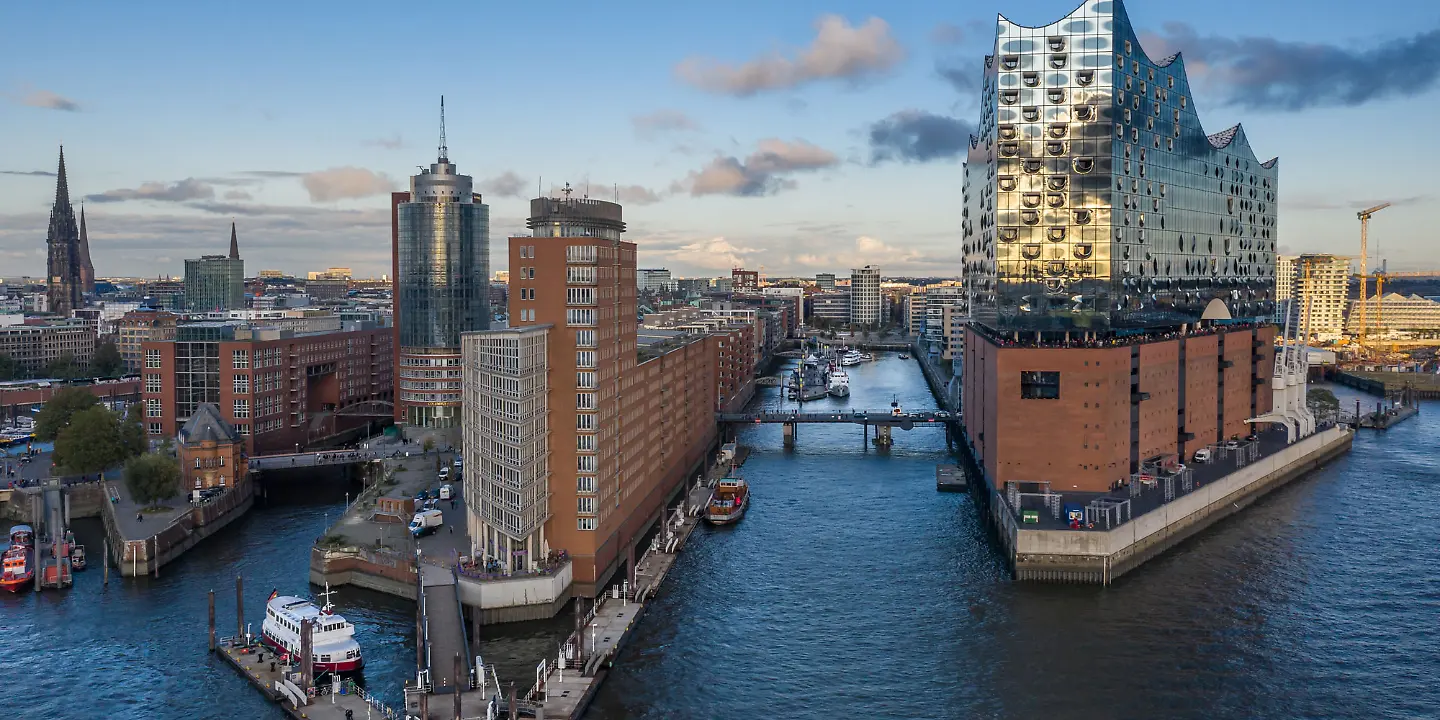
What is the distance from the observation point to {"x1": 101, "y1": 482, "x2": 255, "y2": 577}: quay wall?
54.2m

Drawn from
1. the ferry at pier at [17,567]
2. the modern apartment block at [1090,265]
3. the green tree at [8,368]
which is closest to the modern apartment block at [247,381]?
the ferry at pier at [17,567]

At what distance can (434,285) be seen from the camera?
101m

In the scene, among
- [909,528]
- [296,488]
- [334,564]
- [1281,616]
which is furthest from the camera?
[296,488]

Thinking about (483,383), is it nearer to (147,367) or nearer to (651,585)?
(651,585)

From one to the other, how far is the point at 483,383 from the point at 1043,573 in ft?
92.0

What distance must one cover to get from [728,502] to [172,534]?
99.9ft

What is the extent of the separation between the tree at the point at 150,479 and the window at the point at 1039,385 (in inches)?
1897

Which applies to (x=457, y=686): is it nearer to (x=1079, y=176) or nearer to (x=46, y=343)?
(x=1079, y=176)

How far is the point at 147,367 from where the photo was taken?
79.4 meters

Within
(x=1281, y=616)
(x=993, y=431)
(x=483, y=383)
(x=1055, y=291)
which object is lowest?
(x=1281, y=616)

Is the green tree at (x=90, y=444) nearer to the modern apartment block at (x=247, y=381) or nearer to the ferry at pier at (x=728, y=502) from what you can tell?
the modern apartment block at (x=247, y=381)

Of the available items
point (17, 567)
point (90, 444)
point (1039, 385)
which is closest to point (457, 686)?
point (17, 567)

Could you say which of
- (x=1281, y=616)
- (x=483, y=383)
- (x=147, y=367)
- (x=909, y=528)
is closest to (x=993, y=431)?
(x=909, y=528)

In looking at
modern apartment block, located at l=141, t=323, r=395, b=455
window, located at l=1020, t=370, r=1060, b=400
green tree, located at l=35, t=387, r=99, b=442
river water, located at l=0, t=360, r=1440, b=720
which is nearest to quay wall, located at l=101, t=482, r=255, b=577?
river water, located at l=0, t=360, r=1440, b=720
